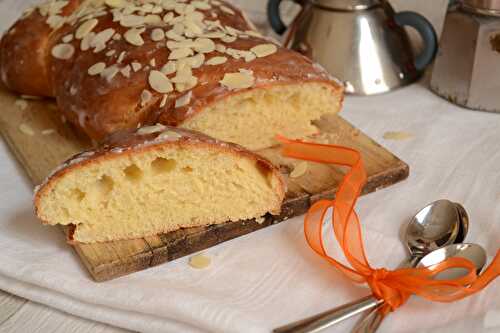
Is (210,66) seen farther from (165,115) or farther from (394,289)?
(394,289)

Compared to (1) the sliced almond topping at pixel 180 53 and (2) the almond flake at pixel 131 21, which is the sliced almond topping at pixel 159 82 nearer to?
(1) the sliced almond topping at pixel 180 53

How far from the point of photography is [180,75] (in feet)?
5.85

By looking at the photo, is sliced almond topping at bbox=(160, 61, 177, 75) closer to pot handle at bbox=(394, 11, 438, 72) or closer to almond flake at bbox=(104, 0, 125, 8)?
almond flake at bbox=(104, 0, 125, 8)

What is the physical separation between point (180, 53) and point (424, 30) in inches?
31.2

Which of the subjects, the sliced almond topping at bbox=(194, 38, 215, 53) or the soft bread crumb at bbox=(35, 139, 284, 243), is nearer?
the soft bread crumb at bbox=(35, 139, 284, 243)

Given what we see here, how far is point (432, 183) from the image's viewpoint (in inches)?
69.8

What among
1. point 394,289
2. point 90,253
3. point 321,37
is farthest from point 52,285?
point 321,37

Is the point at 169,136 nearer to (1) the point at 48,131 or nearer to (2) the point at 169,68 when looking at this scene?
(2) the point at 169,68

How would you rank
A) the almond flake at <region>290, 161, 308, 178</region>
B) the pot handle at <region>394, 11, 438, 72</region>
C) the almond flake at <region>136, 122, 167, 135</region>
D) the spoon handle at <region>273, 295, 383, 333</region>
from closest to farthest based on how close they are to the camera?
the spoon handle at <region>273, 295, 383, 333</region>
the almond flake at <region>136, 122, 167, 135</region>
the almond flake at <region>290, 161, 308, 178</region>
the pot handle at <region>394, 11, 438, 72</region>

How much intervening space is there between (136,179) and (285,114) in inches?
20.3

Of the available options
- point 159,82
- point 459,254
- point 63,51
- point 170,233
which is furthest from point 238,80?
point 459,254

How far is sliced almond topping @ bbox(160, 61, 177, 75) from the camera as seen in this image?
1798 mm

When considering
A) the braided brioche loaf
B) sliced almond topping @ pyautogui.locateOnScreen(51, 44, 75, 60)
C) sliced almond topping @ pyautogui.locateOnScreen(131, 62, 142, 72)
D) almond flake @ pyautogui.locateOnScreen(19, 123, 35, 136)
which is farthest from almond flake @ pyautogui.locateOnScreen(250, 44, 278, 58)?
almond flake @ pyautogui.locateOnScreen(19, 123, 35, 136)

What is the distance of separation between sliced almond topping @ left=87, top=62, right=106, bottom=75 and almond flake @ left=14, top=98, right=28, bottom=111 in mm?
354
